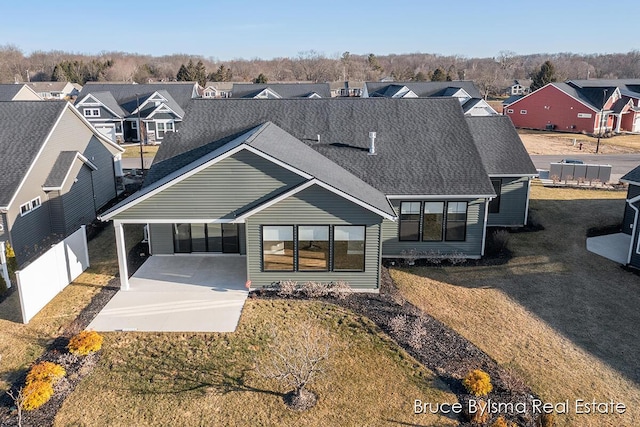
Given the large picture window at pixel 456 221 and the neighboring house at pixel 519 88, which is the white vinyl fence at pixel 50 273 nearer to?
the large picture window at pixel 456 221

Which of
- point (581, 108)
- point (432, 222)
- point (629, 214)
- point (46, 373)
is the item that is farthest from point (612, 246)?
point (581, 108)

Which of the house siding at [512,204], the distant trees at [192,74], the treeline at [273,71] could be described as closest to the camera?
the house siding at [512,204]

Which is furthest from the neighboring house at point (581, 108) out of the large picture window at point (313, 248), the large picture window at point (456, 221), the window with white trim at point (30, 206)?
the window with white trim at point (30, 206)

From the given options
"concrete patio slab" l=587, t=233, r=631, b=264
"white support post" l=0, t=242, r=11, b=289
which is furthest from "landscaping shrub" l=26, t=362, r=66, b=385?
"concrete patio slab" l=587, t=233, r=631, b=264

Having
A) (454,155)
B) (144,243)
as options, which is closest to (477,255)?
(454,155)

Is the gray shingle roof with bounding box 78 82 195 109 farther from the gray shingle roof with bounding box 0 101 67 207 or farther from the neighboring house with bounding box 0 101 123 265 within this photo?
the gray shingle roof with bounding box 0 101 67 207

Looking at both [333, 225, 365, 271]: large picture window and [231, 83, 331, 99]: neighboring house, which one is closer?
[333, 225, 365, 271]: large picture window

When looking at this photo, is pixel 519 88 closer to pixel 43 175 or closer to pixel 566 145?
pixel 566 145
